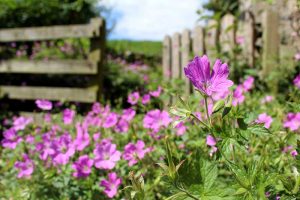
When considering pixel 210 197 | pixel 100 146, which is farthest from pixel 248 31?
pixel 210 197

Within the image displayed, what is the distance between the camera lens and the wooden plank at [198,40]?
19.1 feet

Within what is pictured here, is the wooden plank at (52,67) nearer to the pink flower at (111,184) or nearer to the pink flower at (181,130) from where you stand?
the pink flower at (181,130)

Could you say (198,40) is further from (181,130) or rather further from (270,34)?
(181,130)

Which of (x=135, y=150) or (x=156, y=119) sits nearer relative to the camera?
(x=135, y=150)

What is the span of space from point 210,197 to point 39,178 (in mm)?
Result: 1391

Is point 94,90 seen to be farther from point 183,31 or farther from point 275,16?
point 275,16

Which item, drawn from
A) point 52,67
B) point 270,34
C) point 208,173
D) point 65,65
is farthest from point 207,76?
point 52,67

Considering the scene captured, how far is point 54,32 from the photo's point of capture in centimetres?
624

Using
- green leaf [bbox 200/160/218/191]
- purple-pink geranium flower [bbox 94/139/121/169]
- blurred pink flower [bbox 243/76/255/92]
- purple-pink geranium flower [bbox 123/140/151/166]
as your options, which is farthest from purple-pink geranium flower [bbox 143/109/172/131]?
green leaf [bbox 200/160/218/191]

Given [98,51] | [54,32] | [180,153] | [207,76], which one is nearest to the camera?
[207,76]

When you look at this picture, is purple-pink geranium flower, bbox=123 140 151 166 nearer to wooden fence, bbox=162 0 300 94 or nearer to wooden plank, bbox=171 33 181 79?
wooden fence, bbox=162 0 300 94

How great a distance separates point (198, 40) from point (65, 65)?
1750mm

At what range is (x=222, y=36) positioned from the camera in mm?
5590

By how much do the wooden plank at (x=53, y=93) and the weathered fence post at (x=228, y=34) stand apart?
1.69 metres
